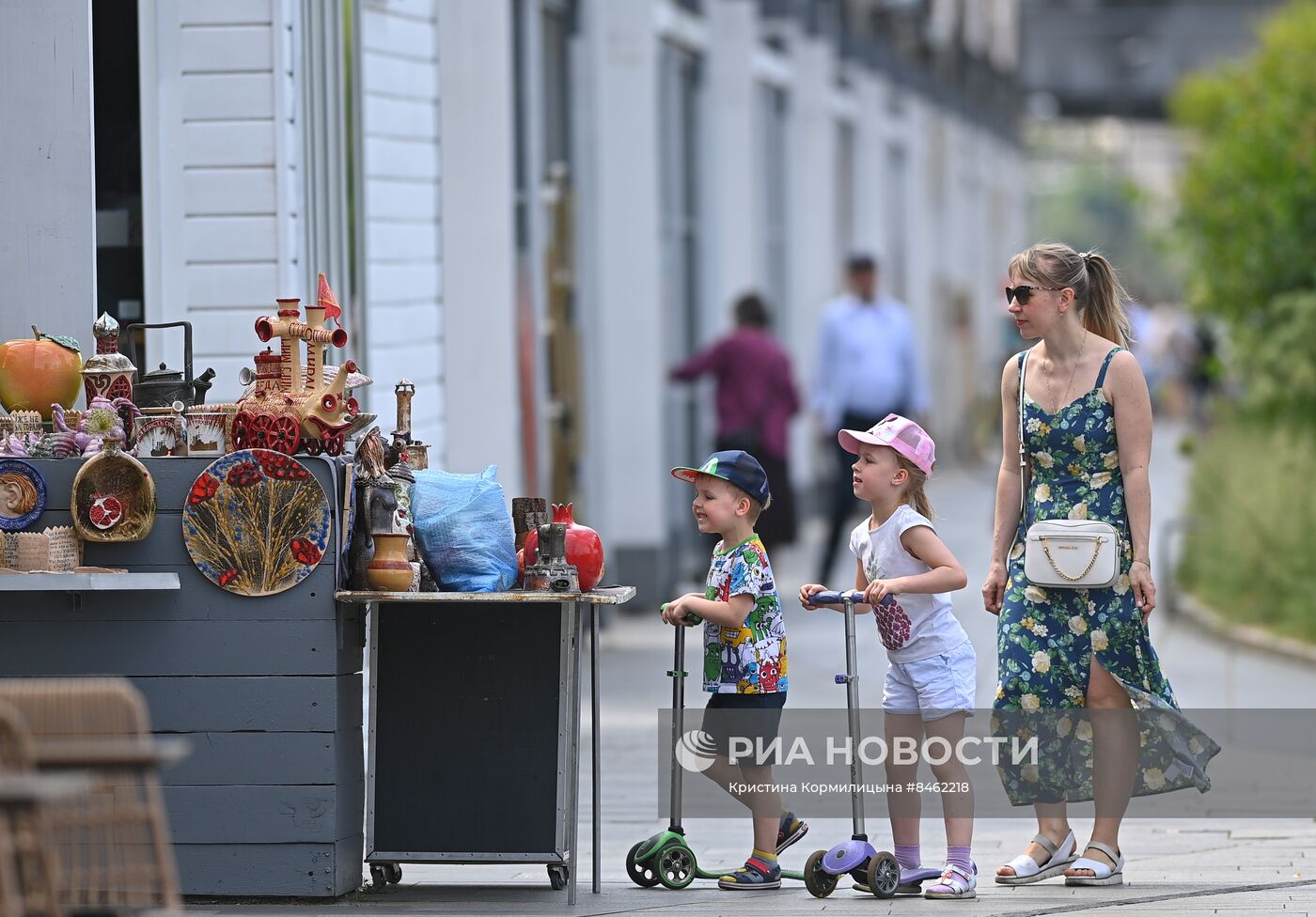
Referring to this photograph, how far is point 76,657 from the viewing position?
6.17m

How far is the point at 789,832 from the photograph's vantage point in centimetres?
653

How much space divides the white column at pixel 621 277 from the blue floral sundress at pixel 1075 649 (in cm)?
765

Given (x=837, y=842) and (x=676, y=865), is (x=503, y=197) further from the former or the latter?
(x=676, y=865)

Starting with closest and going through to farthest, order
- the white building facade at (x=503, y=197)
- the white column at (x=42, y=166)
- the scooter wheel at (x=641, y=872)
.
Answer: the scooter wheel at (x=641, y=872) < the white column at (x=42, y=166) < the white building facade at (x=503, y=197)

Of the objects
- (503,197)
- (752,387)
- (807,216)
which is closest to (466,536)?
(503,197)

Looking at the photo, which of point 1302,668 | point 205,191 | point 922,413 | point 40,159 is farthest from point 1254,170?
point 40,159

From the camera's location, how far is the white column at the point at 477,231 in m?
10.7

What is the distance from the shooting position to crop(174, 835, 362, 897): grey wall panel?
6.16m

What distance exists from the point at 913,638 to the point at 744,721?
52 cm

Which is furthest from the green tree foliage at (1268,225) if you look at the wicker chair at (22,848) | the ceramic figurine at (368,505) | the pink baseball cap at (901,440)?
the wicker chair at (22,848)

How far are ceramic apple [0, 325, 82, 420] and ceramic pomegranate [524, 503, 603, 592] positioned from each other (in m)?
1.40

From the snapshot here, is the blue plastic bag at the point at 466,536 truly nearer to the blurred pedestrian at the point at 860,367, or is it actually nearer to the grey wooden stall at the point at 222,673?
the grey wooden stall at the point at 222,673

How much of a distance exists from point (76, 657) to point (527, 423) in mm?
6492

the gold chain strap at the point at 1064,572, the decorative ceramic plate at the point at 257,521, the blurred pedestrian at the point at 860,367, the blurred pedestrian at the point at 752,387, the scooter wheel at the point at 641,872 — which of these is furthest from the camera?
the blurred pedestrian at the point at 860,367
